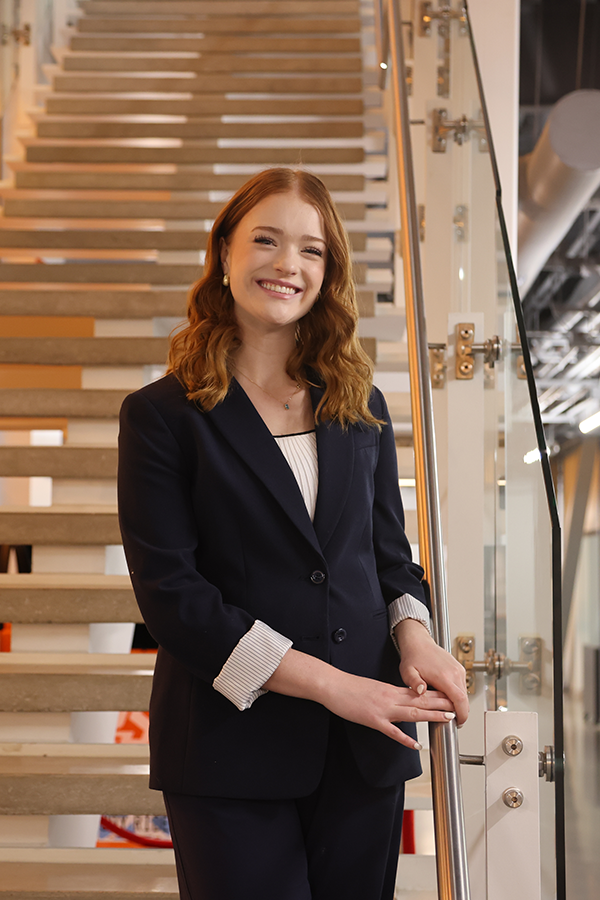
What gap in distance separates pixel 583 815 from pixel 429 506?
19.3 ft

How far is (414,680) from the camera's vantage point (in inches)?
49.0

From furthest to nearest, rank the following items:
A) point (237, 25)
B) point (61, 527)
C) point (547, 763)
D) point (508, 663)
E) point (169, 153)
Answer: point (237, 25) → point (169, 153) → point (61, 527) → point (508, 663) → point (547, 763)

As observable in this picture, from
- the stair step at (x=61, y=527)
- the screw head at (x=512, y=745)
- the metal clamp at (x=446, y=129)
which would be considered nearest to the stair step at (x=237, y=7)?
the metal clamp at (x=446, y=129)

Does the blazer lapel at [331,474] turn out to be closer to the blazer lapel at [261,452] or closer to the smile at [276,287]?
the blazer lapel at [261,452]

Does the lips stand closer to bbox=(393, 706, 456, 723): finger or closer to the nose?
the nose

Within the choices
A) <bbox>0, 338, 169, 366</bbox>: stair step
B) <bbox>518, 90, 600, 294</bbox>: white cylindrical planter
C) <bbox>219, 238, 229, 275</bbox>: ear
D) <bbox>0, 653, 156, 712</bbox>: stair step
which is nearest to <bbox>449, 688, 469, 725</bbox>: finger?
<bbox>219, 238, 229, 275</bbox>: ear

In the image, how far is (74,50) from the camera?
224 inches

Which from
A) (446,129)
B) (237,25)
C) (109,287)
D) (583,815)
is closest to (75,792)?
(446,129)

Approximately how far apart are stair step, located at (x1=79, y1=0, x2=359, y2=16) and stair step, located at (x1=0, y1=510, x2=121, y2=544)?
4178 mm

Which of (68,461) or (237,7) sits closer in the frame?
(68,461)

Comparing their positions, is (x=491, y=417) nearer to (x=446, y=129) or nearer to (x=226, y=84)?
(x=446, y=129)

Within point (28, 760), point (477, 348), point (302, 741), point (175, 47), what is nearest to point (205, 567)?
point (302, 741)

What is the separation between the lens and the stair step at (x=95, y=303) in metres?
3.50

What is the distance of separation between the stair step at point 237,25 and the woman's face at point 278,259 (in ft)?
15.7
